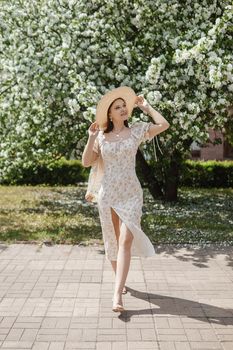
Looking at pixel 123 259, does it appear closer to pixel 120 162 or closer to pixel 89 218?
pixel 120 162

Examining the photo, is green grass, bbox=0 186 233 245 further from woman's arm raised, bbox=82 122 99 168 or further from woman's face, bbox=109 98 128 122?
woman's face, bbox=109 98 128 122

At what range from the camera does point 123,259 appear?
538 centimetres

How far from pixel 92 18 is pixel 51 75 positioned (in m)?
1.49

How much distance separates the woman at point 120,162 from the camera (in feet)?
18.0

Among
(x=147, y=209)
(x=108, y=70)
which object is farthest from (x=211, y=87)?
(x=147, y=209)

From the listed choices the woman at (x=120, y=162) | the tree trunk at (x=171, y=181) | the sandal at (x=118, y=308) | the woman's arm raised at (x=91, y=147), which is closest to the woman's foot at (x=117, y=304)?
the sandal at (x=118, y=308)

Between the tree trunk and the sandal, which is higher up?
the sandal

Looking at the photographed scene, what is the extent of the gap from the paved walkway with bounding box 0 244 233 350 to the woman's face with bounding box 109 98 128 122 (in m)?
2.04

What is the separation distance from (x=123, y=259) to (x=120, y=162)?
1.06 m

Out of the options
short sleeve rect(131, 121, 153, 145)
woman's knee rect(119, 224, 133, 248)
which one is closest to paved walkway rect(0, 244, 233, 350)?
woman's knee rect(119, 224, 133, 248)

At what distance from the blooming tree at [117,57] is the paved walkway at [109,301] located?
2.70 m

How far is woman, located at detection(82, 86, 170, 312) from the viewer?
5492 mm

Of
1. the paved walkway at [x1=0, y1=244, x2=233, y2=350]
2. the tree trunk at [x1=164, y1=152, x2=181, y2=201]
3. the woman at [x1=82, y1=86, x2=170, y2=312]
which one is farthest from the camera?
the tree trunk at [x1=164, y1=152, x2=181, y2=201]

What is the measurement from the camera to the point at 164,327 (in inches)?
193
